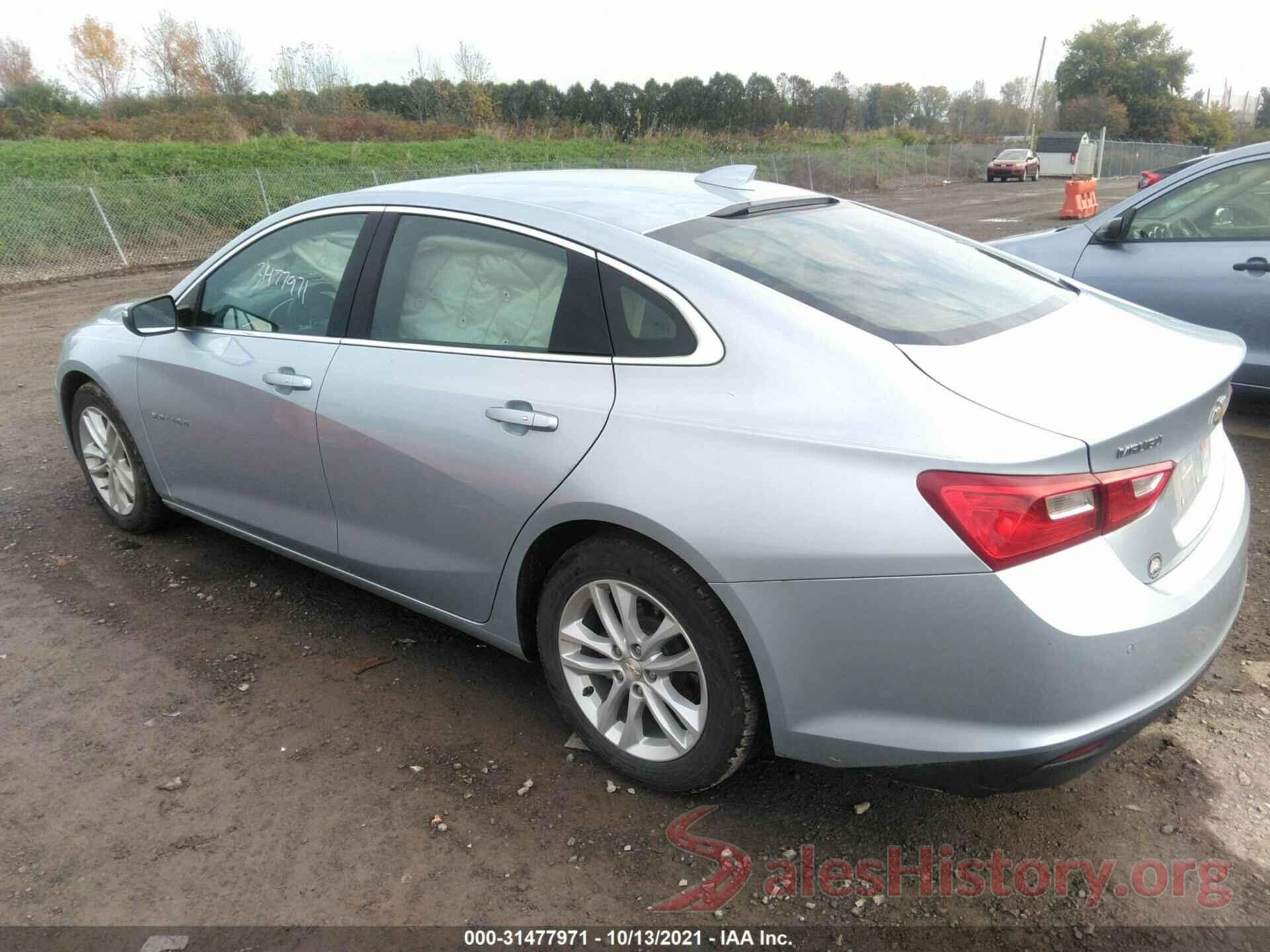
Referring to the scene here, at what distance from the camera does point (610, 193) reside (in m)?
3.19

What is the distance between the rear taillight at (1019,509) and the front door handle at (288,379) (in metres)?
2.19

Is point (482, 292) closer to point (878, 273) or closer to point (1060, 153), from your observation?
point (878, 273)

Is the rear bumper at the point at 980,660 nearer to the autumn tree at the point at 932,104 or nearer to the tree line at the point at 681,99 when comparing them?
the tree line at the point at 681,99

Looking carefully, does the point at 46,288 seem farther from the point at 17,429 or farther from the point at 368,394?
the point at 368,394

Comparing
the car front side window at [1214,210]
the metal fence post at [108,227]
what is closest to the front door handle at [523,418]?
the car front side window at [1214,210]

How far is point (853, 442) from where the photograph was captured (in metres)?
2.16

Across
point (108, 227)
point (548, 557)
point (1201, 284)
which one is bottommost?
point (108, 227)

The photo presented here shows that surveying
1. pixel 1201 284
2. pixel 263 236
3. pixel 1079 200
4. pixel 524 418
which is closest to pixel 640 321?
pixel 524 418

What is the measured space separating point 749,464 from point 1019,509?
1.96 feet

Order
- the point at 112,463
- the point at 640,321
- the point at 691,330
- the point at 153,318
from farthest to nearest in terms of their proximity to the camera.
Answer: the point at 112,463 < the point at 153,318 < the point at 640,321 < the point at 691,330

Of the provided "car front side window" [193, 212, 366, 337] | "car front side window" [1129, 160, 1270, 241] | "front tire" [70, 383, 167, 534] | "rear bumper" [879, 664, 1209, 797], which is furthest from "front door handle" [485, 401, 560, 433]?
"car front side window" [1129, 160, 1270, 241]

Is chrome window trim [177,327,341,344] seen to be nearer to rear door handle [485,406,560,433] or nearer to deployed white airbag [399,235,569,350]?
deployed white airbag [399,235,569,350]

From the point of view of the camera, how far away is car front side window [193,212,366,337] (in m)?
3.48

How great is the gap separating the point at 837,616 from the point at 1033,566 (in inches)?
16.6
